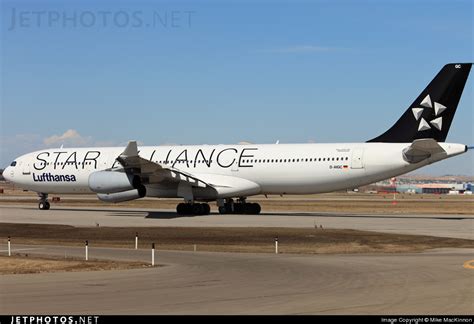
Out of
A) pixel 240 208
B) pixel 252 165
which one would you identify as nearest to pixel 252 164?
pixel 252 165

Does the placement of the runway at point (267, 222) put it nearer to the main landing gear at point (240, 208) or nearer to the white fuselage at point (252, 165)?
the white fuselage at point (252, 165)

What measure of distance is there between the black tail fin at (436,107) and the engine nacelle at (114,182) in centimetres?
1706

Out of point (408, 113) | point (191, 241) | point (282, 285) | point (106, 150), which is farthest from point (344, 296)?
point (106, 150)

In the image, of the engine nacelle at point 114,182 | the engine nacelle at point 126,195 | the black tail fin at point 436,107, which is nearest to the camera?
the black tail fin at point 436,107

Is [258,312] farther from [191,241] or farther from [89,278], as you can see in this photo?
[191,241]

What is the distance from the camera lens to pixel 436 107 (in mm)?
46469

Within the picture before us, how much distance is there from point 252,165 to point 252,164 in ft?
0.24

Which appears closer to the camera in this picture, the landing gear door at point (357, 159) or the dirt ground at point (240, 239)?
the dirt ground at point (240, 239)

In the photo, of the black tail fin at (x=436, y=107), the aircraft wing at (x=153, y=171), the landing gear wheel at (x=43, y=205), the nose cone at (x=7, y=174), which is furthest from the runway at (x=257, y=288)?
the nose cone at (x=7, y=174)

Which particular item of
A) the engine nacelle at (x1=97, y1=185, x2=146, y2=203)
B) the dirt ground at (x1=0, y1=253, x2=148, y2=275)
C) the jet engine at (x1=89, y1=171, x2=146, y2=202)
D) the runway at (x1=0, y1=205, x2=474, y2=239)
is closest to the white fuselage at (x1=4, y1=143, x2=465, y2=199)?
the engine nacelle at (x1=97, y1=185, x2=146, y2=203)

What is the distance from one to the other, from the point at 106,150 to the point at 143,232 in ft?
73.3

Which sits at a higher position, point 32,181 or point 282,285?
point 32,181

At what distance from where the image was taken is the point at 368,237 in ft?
110

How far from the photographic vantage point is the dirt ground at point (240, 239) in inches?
1190
